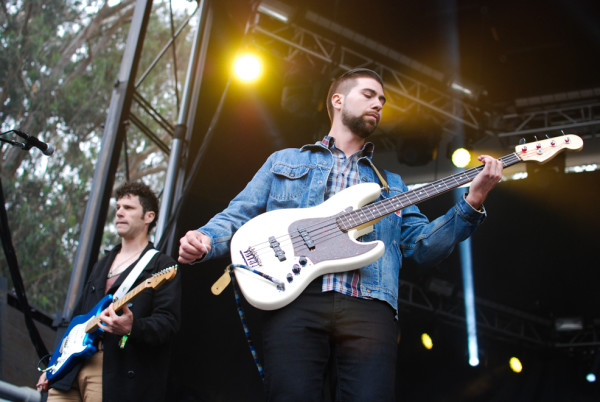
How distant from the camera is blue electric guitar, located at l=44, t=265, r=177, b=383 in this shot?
8.95ft

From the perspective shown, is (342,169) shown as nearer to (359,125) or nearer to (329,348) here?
(359,125)

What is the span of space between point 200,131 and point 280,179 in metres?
2.91

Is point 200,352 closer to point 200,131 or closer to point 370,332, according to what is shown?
point 200,131

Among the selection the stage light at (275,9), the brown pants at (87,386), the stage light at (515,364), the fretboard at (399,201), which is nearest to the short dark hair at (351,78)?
the fretboard at (399,201)

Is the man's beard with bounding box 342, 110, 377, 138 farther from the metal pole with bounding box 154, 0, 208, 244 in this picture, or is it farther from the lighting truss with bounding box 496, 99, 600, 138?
the lighting truss with bounding box 496, 99, 600, 138

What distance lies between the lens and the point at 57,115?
12.9 metres

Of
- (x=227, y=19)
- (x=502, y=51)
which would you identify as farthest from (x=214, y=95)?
(x=502, y=51)

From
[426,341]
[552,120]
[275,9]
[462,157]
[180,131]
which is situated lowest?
[426,341]

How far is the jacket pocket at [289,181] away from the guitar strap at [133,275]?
3.24 ft

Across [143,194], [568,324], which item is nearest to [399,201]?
[143,194]

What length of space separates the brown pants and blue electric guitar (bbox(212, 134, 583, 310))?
107cm

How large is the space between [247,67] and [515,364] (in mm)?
5773

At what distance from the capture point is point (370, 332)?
192cm

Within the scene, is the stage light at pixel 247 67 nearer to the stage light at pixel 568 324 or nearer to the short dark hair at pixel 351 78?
the short dark hair at pixel 351 78
